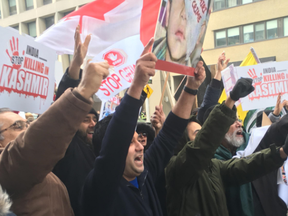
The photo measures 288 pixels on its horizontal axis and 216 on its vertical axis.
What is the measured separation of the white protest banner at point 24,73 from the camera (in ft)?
6.92

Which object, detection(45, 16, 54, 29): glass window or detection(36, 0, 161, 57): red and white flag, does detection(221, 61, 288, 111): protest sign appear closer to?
detection(36, 0, 161, 57): red and white flag

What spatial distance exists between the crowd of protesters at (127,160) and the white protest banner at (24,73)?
25 cm

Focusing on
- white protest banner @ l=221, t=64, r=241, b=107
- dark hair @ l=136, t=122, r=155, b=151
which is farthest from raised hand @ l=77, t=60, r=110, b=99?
white protest banner @ l=221, t=64, r=241, b=107

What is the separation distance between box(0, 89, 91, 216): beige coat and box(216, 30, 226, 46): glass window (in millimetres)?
20856

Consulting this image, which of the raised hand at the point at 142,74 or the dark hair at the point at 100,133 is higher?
the raised hand at the point at 142,74

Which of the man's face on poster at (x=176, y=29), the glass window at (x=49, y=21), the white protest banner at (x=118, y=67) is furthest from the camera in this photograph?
the glass window at (x=49, y=21)

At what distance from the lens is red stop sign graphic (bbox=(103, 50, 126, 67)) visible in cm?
329

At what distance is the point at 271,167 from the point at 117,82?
175 centimetres

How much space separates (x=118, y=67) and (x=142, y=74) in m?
1.64

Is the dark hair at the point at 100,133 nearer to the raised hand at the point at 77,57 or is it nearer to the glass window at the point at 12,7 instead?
the raised hand at the point at 77,57

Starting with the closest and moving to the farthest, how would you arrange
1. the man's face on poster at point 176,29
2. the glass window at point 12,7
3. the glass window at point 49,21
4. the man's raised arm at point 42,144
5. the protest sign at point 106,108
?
the man's raised arm at point 42,144
the man's face on poster at point 176,29
the protest sign at point 106,108
the glass window at point 49,21
the glass window at point 12,7

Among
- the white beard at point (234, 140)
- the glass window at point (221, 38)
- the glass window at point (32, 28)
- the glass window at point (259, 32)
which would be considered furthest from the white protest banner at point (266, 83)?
the glass window at point (32, 28)

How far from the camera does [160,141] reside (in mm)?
2297

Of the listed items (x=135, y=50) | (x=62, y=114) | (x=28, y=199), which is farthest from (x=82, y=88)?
(x=135, y=50)
